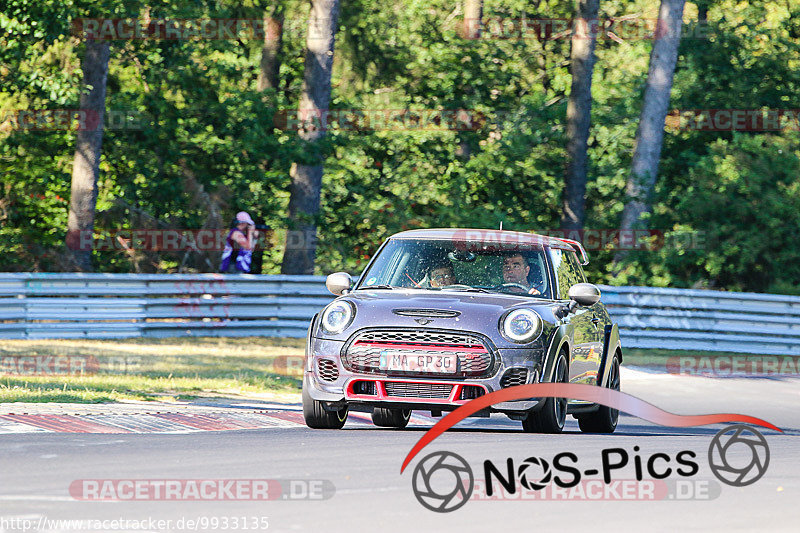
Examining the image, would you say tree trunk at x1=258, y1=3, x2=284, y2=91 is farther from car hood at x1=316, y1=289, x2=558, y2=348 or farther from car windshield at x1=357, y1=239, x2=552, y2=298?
car hood at x1=316, y1=289, x2=558, y2=348

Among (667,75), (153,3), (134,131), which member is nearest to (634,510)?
(153,3)

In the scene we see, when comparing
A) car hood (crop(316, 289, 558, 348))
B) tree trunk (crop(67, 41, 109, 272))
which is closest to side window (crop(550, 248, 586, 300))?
car hood (crop(316, 289, 558, 348))

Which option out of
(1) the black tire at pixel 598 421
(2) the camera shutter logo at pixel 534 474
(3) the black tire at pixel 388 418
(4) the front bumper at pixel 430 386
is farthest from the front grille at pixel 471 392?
(1) the black tire at pixel 598 421

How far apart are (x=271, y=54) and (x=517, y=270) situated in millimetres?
24257

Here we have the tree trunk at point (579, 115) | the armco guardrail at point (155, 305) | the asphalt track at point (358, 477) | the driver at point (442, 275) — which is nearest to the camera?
the asphalt track at point (358, 477)

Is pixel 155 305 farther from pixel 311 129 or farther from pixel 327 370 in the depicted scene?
pixel 327 370

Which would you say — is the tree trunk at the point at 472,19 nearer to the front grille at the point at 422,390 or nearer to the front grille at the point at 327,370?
the front grille at the point at 327,370

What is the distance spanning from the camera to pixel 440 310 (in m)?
10.3

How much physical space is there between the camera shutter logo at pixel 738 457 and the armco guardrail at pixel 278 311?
1086cm

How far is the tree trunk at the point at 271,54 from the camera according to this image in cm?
3429

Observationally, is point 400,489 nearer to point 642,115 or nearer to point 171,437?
point 171,437

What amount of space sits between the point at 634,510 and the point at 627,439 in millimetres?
3359

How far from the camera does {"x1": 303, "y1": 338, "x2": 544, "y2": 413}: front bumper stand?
10.1 m

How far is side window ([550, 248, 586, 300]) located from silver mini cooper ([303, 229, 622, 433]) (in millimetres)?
29
